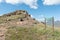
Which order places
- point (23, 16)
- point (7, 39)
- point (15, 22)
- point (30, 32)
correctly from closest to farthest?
point (7, 39) < point (30, 32) < point (15, 22) < point (23, 16)

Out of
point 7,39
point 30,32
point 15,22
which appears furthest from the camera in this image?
point 15,22

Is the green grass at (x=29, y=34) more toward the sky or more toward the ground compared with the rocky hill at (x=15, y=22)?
more toward the ground


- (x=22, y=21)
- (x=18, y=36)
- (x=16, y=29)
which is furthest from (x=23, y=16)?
(x=18, y=36)

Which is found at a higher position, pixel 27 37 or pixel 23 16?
pixel 23 16

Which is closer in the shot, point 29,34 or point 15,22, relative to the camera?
point 29,34

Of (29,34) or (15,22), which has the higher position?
(15,22)

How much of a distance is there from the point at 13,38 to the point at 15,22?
7.39 m

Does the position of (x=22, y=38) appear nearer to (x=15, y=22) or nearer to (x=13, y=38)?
(x=13, y=38)

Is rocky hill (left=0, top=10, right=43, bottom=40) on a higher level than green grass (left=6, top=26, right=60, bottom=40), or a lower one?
higher

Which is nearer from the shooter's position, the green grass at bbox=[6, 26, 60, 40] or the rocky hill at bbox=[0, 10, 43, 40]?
the green grass at bbox=[6, 26, 60, 40]

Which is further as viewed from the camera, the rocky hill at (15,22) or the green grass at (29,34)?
the rocky hill at (15,22)

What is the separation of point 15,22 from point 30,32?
6.03 m

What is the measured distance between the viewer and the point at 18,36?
1953cm

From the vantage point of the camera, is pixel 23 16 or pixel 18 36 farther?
pixel 23 16
